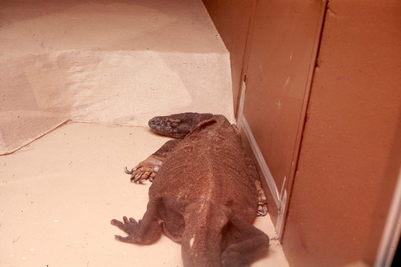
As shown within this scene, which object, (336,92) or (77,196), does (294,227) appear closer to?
(336,92)

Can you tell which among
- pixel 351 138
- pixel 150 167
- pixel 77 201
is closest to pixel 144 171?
pixel 150 167

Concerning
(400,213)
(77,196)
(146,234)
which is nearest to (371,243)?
(400,213)

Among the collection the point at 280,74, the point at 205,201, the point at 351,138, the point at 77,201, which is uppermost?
the point at 351,138

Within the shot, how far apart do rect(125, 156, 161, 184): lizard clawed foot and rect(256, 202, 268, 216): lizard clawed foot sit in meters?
0.70

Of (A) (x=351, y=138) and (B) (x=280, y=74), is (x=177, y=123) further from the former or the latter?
(A) (x=351, y=138)

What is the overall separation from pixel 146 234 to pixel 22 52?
6.24 ft

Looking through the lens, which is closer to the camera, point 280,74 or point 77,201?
point 280,74

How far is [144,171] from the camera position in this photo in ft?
10.9

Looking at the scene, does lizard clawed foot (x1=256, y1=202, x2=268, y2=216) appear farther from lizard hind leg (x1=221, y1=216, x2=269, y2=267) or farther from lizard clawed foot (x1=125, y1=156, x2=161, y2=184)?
lizard clawed foot (x1=125, y1=156, x2=161, y2=184)

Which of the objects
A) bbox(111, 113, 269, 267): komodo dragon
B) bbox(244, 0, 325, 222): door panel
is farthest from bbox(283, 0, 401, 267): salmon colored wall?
bbox(111, 113, 269, 267): komodo dragon

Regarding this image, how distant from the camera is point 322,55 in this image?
2.18 m

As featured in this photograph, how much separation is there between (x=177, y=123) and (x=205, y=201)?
1.33 m

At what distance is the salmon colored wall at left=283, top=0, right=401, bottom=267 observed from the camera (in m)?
1.61

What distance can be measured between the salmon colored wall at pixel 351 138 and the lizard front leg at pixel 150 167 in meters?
1.15
